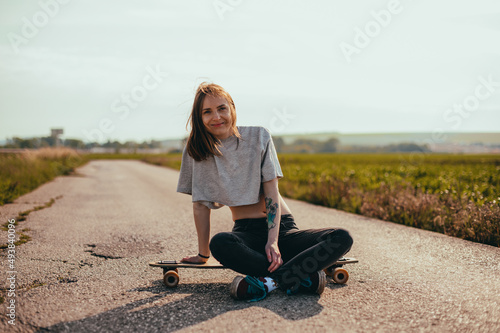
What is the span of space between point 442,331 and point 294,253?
44.0 inches

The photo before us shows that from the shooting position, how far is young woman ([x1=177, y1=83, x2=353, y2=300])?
279 cm

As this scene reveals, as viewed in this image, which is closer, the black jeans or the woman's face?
the black jeans

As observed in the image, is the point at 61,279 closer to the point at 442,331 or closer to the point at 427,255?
the point at 442,331

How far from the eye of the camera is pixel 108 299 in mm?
2789

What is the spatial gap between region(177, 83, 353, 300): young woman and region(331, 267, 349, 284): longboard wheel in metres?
0.31

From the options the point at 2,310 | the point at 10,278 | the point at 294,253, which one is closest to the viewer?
the point at 2,310

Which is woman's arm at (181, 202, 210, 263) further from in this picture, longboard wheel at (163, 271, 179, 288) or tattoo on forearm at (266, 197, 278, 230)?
tattoo on forearm at (266, 197, 278, 230)

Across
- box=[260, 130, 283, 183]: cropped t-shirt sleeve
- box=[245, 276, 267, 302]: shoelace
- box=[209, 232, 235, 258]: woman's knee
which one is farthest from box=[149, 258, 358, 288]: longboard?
box=[260, 130, 283, 183]: cropped t-shirt sleeve

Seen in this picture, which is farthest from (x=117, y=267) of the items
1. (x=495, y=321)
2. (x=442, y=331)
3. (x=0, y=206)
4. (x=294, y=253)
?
(x=0, y=206)

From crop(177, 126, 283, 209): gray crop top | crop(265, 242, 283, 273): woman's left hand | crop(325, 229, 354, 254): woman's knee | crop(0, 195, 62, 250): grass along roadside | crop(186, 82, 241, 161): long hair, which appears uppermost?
crop(186, 82, 241, 161): long hair

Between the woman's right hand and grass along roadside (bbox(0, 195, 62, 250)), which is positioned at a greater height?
the woman's right hand

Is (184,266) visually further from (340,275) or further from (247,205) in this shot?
(340,275)

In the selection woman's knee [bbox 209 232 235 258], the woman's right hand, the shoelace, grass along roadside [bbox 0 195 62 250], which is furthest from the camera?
grass along roadside [bbox 0 195 62 250]

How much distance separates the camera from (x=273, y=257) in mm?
2760
